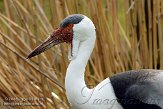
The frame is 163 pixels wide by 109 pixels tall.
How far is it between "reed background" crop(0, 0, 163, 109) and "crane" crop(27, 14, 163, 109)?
0.57 ft

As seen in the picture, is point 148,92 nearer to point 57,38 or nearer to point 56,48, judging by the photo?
point 57,38

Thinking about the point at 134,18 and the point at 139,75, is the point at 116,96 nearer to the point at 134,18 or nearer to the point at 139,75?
the point at 139,75

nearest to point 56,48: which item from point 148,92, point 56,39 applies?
point 56,39

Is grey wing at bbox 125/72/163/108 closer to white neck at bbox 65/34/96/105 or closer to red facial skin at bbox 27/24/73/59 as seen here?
white neck at bbox 65/34/96/105

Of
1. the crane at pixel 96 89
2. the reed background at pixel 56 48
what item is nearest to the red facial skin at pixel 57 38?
the crane at pixel 96 89

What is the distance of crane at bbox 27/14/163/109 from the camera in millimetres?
2139

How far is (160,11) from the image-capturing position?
8.46ft

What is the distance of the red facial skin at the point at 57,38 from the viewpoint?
7.09 feet

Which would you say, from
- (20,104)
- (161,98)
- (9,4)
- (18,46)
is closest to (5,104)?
(20,104)

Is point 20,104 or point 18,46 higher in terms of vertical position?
point 18,46

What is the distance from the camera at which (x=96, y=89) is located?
7.18 feet

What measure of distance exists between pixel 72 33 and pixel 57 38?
0.06m

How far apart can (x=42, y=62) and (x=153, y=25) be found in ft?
1.55

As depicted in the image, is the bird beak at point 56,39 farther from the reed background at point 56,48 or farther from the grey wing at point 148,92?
the grey wing at point 148,92
